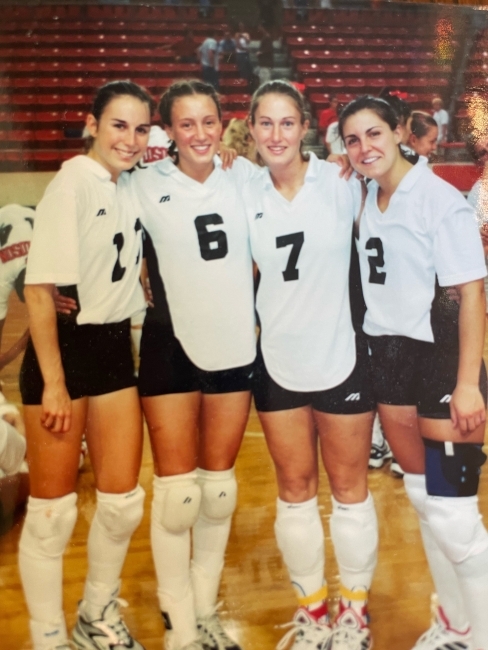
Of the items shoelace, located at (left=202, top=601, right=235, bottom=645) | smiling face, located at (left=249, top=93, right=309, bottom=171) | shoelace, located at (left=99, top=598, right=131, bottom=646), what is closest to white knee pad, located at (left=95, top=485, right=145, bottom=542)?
shoelace, located at (left=99, top=598, right=131, bottom=646)

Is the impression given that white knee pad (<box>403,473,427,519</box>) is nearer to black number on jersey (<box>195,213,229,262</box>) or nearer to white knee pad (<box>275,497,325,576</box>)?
white knee pad (<box>275,497,325,576</box>)

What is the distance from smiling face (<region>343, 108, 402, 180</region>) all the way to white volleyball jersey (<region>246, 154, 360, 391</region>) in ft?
0.24

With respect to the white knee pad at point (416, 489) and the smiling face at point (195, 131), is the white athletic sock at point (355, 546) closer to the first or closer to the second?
the white knee pad at point (416, 489)

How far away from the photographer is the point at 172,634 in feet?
6.47

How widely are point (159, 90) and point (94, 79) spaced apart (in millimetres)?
167

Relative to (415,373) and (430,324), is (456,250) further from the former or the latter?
(415,373)

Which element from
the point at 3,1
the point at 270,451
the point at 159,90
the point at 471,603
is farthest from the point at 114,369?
the point at 471,603

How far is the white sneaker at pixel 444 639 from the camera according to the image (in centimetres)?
198

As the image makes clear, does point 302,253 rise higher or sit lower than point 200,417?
higher

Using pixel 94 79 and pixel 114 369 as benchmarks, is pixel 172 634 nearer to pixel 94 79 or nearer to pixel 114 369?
pixel 114 369

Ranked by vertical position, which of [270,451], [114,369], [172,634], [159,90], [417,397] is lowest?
[172,634]

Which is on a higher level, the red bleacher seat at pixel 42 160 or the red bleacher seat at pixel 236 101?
the red bleacher seat at pixel 236 101

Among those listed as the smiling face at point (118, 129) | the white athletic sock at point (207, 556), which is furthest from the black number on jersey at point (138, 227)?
the white athletic sock at point (207, 556)

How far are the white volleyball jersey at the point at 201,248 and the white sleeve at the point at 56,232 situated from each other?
0.64 feet
